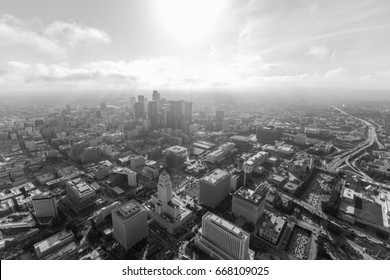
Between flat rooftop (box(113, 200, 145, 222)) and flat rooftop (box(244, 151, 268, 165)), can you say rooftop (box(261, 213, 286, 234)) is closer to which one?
flat rooftop (box(244, 151, 268, 165))

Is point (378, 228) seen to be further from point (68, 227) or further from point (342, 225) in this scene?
point (68, 227)

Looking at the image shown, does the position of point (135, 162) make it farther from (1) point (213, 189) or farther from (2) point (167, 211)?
(1) point (213, 189)

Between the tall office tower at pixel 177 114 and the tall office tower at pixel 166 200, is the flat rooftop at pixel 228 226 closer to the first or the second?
the tall office tower at pixel 166 200

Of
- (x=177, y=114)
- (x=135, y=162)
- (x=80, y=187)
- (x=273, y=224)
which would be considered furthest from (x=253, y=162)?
(x=177, y=114)

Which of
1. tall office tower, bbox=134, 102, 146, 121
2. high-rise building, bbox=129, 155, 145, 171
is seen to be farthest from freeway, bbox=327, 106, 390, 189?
tall office tower, bbox=134, 102, 146, 121

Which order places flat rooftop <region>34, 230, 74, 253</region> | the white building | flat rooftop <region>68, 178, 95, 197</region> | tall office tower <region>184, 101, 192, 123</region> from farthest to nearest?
tall office tower <region>184, 101, 192, 123</region>
the white building
flat rooftop <region>68, 178, 95, 197</region>
flat rooftop <region>34, 230, 74, 253</region>
